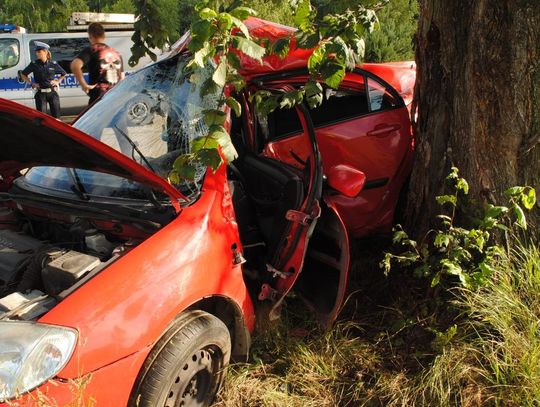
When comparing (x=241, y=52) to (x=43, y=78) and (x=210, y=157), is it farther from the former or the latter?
(x=43, y=78)

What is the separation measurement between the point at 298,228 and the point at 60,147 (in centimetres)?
125

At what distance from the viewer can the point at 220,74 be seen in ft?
7.23

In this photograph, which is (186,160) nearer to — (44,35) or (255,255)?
(255,255)

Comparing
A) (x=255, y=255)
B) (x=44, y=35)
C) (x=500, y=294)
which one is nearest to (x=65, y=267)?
(x=255, y=255)

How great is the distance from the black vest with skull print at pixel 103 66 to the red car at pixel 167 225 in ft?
11.2

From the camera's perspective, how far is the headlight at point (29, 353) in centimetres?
170

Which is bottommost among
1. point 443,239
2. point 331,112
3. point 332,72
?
point 443,239

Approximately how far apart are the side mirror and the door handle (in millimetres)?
931

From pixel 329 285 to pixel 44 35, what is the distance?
35.5 feet

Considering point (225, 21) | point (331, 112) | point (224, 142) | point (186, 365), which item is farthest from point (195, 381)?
point (331, 112)

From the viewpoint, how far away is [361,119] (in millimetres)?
3525

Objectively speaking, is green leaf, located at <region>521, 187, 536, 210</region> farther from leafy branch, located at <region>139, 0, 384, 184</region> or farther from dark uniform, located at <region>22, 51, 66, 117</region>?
dark uniform, located at <region>22, 51, 66, 117</region>

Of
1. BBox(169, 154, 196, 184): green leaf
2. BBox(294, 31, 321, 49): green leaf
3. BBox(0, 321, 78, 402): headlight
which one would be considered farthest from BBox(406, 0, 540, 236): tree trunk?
BBox(0, 321, 78, 402): headlight

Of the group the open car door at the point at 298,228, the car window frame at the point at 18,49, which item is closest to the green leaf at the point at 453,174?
the open car door at the point at 298,228
